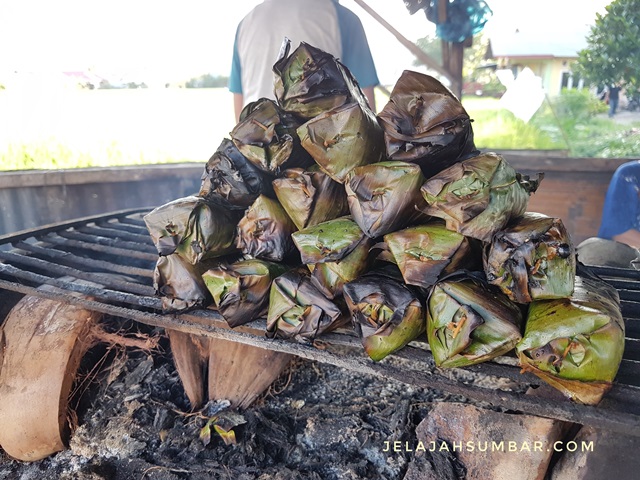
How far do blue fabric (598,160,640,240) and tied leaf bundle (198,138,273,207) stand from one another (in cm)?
319

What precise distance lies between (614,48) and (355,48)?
4.01m

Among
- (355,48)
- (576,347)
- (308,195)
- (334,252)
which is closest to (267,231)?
(308,195)

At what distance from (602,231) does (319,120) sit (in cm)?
327

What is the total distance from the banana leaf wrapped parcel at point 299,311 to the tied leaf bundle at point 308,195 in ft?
0.69

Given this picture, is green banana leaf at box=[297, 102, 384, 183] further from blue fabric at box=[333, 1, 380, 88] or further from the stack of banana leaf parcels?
blue fabric at box=[333, 1, 380, 88]

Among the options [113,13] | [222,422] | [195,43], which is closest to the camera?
[222,422]

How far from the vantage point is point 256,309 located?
1.59 meters

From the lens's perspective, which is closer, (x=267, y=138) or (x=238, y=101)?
(x=267, y=138)

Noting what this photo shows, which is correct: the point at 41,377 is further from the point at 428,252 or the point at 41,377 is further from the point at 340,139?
the point at 428,252

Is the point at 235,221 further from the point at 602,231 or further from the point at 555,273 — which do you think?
the point at 602,231

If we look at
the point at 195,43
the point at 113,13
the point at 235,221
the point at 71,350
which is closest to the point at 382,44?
the point at 195,43

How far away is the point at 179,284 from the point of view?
1.66 metres

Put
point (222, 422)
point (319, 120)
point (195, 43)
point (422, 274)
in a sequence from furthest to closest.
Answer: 1. point (195, 43)
2. point (222, 422)
3. point (319, 120)
4. point (422, 274)

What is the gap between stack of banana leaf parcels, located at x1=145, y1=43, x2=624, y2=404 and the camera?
3.93 feet
